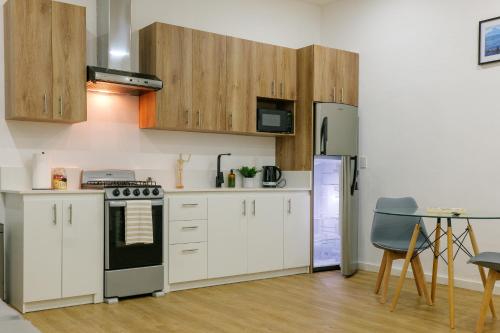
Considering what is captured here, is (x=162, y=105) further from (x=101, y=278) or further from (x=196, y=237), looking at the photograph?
(x=101, y=278)

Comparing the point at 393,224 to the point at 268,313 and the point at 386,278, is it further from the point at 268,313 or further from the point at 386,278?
the point at 268,313

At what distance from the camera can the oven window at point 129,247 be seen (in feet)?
13.3

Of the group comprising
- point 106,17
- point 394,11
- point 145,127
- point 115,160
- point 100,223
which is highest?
point 394,11

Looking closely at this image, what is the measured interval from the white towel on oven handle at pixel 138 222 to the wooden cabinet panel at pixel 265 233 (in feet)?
3.60

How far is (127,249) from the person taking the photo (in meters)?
4.11

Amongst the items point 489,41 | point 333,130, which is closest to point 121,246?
point 333,130

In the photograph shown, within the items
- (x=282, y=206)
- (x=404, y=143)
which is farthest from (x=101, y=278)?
(x=404, y=143)

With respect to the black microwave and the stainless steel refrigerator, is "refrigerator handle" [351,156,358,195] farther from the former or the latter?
the black microwave

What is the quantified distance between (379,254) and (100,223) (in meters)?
2.96

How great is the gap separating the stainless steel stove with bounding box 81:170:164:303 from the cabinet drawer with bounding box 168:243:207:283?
0.13 metres

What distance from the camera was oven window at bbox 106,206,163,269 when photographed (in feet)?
13.3

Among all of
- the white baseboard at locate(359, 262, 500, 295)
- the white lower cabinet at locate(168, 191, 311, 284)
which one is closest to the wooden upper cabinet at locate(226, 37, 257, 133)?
the white lower cabinet at locate(168, 191, 311, 284)

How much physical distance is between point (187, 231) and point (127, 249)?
0.59 m

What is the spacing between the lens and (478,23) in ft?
15.1
